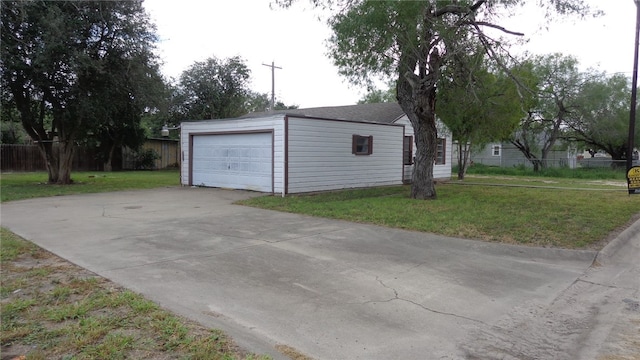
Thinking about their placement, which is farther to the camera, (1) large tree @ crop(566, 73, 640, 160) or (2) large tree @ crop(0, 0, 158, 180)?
(1) large tree @ crop(566, 73, 640, 160)

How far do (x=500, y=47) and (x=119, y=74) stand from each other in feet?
45.3

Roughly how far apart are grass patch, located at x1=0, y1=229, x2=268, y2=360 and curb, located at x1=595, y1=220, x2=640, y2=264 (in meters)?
6.31

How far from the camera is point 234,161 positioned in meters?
16.5

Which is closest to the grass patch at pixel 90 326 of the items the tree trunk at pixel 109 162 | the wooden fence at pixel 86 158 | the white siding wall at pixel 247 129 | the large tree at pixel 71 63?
the white siding wall at pixel 247 129

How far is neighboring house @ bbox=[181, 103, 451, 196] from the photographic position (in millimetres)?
14836

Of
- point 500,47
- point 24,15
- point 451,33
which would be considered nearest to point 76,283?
point 451,33

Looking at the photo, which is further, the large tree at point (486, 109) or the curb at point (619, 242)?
the large tree at point (486, 109)

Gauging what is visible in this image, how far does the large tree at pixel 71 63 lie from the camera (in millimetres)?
14430

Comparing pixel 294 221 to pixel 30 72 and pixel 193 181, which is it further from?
pixel 30 72

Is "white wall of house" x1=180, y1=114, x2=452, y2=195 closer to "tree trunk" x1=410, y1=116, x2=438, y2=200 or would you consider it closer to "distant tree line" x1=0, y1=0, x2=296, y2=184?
"distant tree line" x1=0, y1=0, x2=296, y2=184

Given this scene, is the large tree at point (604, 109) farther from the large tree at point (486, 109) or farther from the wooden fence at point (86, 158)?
the wooden fence at point (86, 158)

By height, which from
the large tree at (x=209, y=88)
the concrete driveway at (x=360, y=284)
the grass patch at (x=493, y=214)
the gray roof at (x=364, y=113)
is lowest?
the concrete driveway at (x=360, y=284)

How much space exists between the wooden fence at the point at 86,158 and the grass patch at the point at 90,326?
1059 inches

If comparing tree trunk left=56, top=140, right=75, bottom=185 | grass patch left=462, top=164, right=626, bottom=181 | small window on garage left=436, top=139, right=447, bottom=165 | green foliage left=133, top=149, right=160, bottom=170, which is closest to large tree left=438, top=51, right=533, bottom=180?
small window on garage left=436, top=139, right=447, bottom=165
